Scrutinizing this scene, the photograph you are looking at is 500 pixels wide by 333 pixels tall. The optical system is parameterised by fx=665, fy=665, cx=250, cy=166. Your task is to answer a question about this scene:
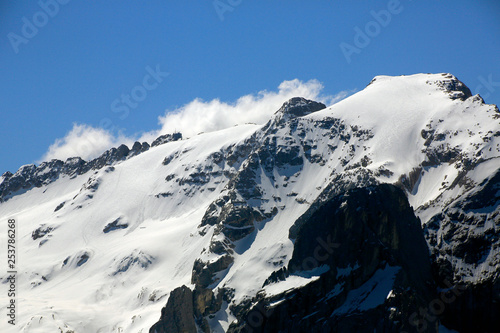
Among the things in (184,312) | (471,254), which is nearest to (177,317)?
(184,312)

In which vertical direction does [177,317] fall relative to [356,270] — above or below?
above

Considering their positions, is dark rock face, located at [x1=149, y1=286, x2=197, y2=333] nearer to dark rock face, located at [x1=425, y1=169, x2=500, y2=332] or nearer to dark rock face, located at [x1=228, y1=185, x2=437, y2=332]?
dark rock face, located at [x1=228, y1=185, x2=437, y2=332]

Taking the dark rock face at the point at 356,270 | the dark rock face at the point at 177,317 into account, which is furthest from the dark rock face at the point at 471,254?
→ the dark rock face at the point at 177,317

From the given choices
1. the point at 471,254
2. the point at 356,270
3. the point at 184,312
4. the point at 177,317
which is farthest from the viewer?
the point at 184,312

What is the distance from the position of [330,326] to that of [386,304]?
970 cm

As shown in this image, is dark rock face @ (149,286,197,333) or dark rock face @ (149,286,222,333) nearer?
dark rock face @ (149,286,197,333)

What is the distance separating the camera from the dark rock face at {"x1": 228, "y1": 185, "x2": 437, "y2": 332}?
105 metres

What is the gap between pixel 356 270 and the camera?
378 ft

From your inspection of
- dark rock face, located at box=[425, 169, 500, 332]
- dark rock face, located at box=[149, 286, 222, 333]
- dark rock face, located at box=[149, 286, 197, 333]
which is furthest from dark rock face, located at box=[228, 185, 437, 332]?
dark rock face, located at box=[149, 286, 222, 333]

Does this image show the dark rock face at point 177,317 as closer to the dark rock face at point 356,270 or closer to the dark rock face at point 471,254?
the dark rock face at point 356,270

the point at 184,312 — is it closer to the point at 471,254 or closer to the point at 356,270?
the point at 356,270

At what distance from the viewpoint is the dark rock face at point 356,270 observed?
105 metres

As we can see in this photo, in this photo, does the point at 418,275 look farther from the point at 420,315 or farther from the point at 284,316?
the point at 284,316

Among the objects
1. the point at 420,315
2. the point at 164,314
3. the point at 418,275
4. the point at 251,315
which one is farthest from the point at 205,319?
the point at 420,315
